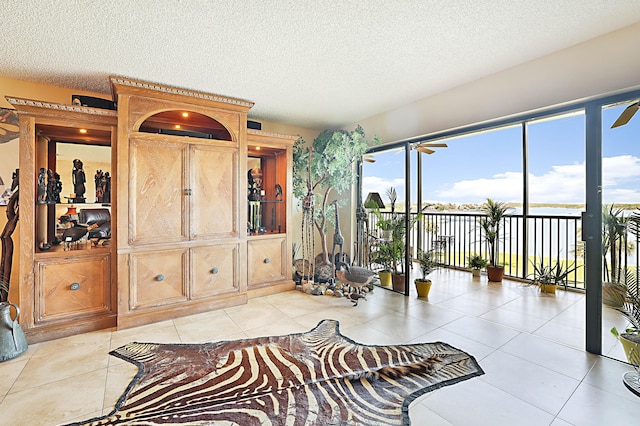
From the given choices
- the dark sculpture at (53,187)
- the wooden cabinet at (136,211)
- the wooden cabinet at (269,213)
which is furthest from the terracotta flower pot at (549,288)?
the dark sculpture at (53,187)

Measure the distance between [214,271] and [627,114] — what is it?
4223 mm

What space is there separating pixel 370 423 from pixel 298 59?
2.97 meters

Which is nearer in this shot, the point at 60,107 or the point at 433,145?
the point at 60,107

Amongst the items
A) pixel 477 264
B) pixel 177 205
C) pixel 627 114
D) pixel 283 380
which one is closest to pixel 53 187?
pixel 177 205

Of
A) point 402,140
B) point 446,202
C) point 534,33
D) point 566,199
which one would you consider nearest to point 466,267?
point 446,202

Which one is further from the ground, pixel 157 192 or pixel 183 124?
pixel 183 124

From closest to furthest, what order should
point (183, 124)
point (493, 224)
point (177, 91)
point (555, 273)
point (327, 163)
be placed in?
point (177, 91)
point (183, 124)
point (555, 273)
point (327, 163)
point (493, 224)

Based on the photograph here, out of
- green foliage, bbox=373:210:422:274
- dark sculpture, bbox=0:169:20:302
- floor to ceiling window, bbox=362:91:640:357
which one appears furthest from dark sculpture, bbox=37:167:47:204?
floor to ceiling window, bbox=362:91:640:357

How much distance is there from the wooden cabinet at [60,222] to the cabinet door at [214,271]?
82 centimetres

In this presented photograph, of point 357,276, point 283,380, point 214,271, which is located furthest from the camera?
point 357,276

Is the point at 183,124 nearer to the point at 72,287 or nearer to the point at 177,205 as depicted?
the point at 177,205

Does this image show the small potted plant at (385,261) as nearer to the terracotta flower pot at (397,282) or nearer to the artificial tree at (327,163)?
the terracotta flower pot at (397,282)

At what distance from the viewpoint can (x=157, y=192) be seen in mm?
3258

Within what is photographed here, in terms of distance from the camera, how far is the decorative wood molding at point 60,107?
8.70 feet
